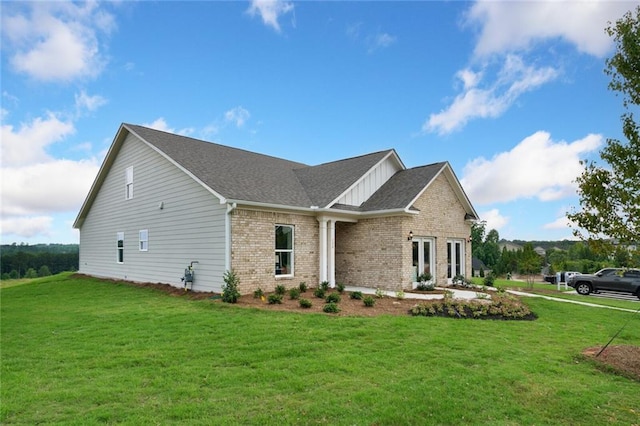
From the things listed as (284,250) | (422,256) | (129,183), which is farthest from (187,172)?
(422,256)

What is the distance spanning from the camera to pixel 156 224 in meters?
15.8

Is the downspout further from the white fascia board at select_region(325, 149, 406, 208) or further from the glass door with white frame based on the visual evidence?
the glass door with white frame

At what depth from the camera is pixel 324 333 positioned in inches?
307

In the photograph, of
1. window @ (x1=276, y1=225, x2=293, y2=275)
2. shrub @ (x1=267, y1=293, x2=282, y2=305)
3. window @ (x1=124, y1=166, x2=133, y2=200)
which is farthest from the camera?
window @ (x1=124, y1=166, x2=133, y2=200)

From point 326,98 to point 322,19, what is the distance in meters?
4.17

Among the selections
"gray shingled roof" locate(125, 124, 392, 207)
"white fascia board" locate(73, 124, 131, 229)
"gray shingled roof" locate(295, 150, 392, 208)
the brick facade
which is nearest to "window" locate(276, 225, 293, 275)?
the brick facade

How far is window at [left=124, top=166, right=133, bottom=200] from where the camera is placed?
17578 mm

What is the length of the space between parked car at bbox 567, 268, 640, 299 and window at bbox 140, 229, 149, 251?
880 inches

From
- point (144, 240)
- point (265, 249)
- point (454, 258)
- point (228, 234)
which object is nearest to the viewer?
point (228, 234)

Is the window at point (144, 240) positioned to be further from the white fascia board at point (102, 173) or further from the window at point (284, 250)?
the window at point (284, 250)

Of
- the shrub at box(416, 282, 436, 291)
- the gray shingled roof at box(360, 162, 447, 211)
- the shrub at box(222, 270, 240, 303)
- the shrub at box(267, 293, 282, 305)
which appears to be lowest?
the shrub at box(416, 282, 436, 291)

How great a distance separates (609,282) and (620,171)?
58.5 feet

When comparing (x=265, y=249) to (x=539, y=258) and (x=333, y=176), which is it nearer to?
(x=333, y=176)

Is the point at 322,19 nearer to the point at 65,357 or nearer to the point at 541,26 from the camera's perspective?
the point at 541,26
